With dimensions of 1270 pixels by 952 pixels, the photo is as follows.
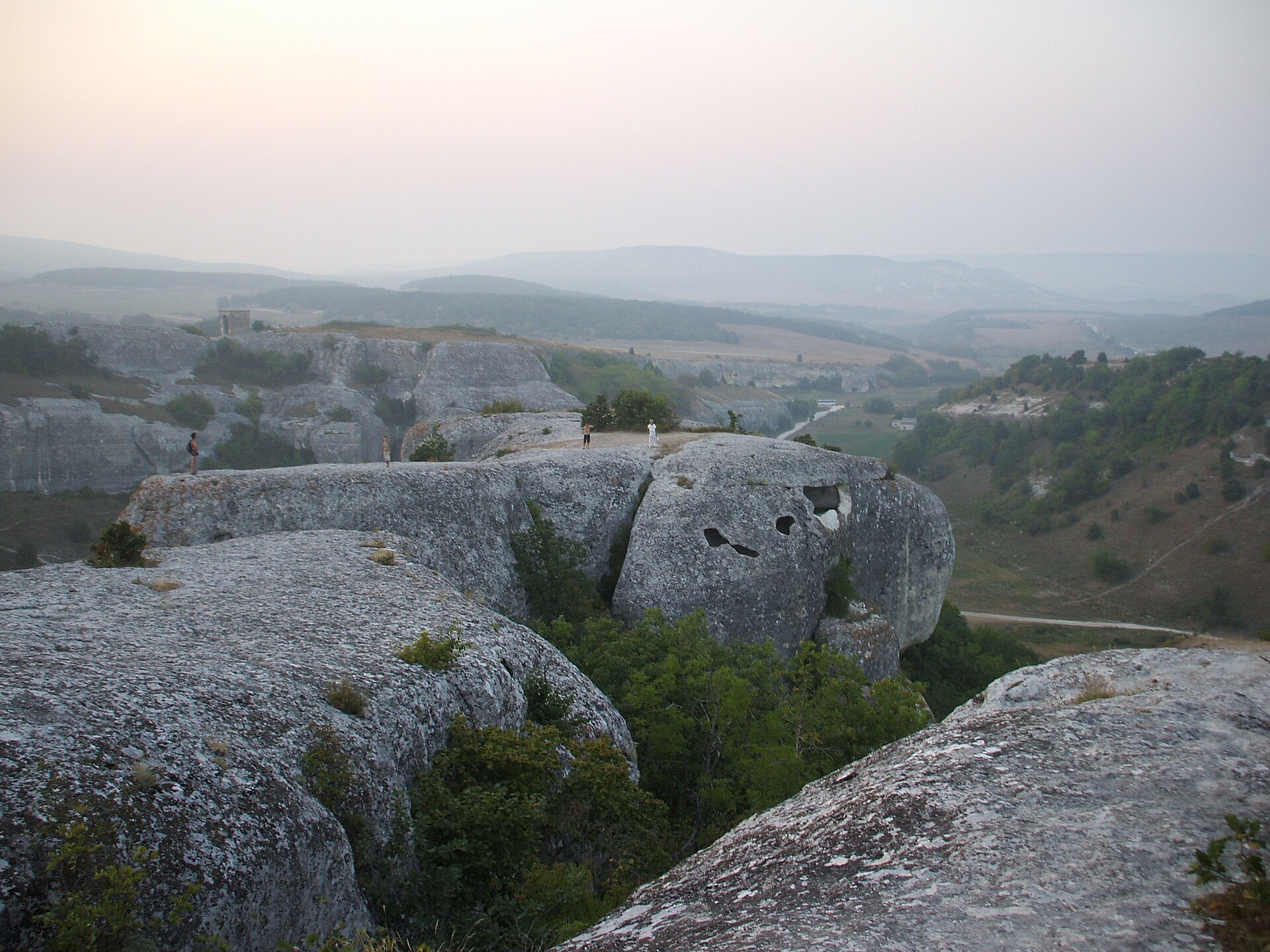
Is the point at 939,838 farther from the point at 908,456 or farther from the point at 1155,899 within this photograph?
the point at 908,456

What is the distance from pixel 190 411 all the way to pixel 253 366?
46.4ft

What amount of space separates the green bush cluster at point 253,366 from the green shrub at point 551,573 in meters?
56.4

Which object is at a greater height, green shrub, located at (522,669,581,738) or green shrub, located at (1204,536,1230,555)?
green shrub, located at (522,669,581,738)

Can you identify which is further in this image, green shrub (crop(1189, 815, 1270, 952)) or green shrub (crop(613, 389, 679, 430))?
green shrub (crop(613, 389, 679, 430))

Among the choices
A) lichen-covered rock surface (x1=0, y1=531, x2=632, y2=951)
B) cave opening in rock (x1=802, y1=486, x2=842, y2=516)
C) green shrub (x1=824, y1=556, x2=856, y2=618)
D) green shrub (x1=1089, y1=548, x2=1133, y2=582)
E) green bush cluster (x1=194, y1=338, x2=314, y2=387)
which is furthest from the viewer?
green bush cluster (x1=194, y1=338, x2=314, y2=387)

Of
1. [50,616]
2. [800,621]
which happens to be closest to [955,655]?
[800,621]

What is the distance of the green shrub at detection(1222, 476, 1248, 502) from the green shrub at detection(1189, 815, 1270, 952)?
64.8 m

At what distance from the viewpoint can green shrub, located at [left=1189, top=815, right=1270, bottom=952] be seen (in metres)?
4.79

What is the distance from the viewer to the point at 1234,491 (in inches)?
2269

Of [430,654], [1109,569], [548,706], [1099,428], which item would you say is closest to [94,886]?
[430,654]

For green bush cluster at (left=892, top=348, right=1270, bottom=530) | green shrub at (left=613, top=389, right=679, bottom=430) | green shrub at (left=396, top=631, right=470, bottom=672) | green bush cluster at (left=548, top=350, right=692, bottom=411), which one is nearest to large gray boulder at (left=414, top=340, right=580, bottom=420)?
green bush cluster at (left=548, top=350, right=692, bottom=411)

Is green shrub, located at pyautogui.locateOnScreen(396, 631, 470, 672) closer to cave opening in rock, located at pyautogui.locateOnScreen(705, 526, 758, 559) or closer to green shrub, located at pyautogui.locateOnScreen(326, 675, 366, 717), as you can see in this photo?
green shrub, located at pyautogui.locateOnScreen(326, 675, 366, 717)

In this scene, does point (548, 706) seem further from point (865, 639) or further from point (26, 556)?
point (26, 556)

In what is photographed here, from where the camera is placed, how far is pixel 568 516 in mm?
23000
